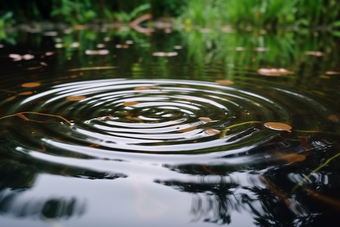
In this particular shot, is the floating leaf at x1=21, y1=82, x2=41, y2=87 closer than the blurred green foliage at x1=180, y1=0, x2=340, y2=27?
Yes

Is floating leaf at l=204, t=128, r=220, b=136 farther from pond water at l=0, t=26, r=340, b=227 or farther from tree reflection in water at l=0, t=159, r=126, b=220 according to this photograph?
tree reflection in water at l=0, t=159, r=126, b=220

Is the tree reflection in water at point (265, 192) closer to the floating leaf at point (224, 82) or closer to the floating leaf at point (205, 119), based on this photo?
the floating leaf at point (205, 119)

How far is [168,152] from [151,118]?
0.97ft

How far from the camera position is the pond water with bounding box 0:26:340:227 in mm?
763

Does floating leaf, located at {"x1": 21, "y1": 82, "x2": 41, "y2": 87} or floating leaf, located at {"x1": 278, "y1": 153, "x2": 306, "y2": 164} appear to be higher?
floating leaf, located at {"x1": 21, "y1": 82, "x2": 41, "y2": 87}

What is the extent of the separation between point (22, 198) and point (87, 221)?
182mm

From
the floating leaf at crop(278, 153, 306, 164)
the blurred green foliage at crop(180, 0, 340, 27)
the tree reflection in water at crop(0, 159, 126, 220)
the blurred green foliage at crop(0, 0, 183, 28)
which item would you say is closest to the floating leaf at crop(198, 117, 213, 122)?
the floating leaf at crop(278, 153, 306, 164)

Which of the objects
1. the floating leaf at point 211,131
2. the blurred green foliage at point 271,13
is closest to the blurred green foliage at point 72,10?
the blurred green foliage at point 271,13

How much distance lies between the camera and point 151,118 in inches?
50.5

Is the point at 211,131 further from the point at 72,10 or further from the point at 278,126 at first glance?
the point at 72,10

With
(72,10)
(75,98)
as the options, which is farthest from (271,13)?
(75,98)

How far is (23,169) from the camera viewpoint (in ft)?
3.01

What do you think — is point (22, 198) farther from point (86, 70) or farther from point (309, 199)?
point (86, 70)

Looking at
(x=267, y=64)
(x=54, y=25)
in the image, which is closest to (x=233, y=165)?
(x=267, y=64)
